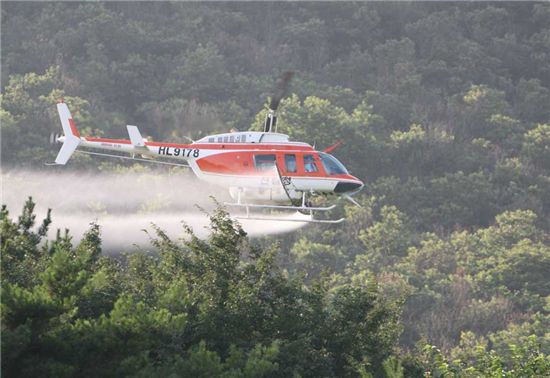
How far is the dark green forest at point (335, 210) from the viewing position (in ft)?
96.0

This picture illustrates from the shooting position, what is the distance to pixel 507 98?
98000 millimetres

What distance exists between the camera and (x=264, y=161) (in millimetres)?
37719

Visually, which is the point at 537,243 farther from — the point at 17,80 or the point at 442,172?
the point at 17,80

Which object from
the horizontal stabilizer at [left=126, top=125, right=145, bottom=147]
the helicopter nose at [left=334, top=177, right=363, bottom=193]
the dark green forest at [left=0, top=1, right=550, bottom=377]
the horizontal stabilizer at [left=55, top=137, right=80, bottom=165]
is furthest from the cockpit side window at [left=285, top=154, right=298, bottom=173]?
the horizontal stabilizer at [left=55, top=137, right=80, bottom=165]

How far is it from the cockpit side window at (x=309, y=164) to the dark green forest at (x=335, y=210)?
2487 millimetres

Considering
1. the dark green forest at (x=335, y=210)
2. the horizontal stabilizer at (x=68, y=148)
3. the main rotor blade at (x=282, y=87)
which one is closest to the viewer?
the dark green forest at (x=335, y=210)

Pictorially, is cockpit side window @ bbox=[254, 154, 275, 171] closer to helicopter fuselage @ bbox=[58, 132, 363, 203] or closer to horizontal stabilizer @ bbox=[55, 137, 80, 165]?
Answer: helicopter fuselage @ bbox=[58, 132, 363, 203]

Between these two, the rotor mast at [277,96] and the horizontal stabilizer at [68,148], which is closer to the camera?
the rotor mast at [277,96]

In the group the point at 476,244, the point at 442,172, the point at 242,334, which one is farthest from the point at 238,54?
the point at 242,334

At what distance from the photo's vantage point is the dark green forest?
2925cm

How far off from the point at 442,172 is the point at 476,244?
45.5 feet

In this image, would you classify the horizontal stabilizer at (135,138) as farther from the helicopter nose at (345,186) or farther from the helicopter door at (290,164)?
the helicopter nose at (345,186)

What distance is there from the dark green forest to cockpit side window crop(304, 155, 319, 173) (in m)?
2.49

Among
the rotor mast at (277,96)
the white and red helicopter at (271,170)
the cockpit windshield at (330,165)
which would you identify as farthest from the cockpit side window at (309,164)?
the rotor mast at (277,96)
